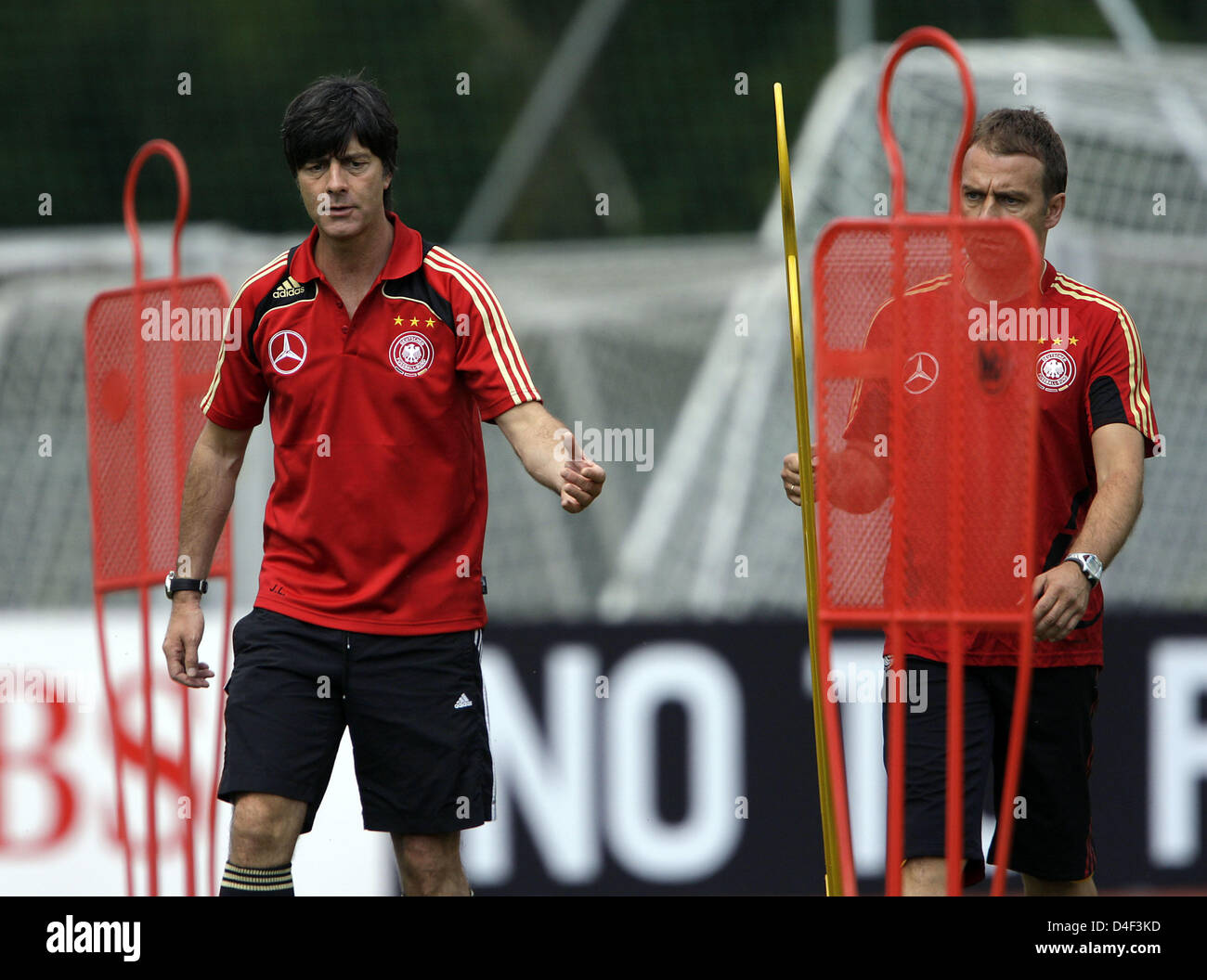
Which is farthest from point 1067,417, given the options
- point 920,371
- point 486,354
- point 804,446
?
point 486,354

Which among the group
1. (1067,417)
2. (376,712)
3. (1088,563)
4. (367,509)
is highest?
(1067,417)

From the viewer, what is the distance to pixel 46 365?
6.61 metres

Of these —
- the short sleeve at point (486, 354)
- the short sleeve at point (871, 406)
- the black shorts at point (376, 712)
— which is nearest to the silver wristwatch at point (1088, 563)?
the short sleeve at point (871, 406)

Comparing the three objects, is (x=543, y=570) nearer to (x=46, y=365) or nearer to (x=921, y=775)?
(x=46, y=365)

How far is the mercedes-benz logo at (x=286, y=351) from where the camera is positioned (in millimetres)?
3492

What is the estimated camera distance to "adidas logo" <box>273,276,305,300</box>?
11.6 ft

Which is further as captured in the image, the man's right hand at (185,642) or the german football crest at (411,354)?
the man's right hand at (185,642)

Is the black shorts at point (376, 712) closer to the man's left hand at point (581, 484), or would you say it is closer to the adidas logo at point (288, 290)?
the man's left hand at point (581, 484)

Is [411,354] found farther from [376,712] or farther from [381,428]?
[376,712]

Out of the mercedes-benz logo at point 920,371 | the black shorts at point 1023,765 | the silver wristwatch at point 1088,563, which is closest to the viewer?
the mercedes-benz logo at point 920,371

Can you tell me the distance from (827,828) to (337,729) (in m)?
0.97

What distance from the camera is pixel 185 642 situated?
3.61 meters

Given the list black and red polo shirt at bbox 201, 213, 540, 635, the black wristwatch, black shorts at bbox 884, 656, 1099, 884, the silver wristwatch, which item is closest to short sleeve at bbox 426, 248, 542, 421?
black and red polo shirt at bbox 201, 213, 540, 635

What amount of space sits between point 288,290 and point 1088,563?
5.31 feet
